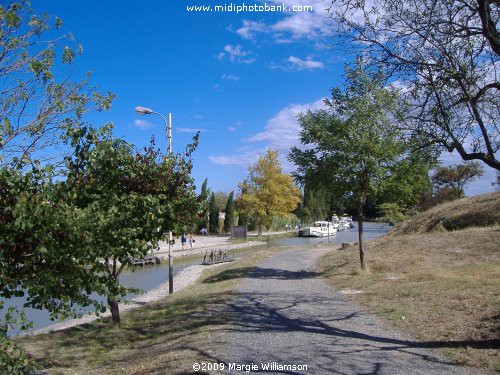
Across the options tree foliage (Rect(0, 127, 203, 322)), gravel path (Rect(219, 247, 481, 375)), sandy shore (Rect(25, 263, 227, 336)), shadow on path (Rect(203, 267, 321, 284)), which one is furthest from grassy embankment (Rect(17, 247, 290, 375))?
shadow on path (Rect(203, 267, 321, 284))

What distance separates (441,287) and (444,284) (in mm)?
363

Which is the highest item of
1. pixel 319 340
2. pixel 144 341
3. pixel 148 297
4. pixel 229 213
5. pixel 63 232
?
pixel 229 213

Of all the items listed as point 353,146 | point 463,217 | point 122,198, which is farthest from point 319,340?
point 463,217

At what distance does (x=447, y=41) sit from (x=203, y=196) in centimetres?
511

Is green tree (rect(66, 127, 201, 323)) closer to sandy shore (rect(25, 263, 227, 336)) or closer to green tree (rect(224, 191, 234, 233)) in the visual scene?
sandy shore (rect(25, 263, 227, 336))

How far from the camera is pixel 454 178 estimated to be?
1923 inches

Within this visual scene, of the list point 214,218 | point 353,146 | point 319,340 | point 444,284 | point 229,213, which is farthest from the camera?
point 214,218

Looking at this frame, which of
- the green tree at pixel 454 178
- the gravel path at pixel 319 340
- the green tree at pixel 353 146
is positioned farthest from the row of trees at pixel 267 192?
the gravel path at pixel 319 340

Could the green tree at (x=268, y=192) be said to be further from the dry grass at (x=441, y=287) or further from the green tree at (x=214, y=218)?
the dry grass at (x=441, y=287)

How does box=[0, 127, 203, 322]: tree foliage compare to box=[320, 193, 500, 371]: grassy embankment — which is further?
box=[320, 193, 500, 371]: grassy embankment

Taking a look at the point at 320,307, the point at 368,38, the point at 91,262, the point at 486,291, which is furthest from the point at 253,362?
the point at 486,291

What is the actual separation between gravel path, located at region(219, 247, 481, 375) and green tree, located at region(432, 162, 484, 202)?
39322 millimetres

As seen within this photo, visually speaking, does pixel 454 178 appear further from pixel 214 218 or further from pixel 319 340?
pixel 319 340

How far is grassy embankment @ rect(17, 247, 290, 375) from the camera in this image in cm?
742
